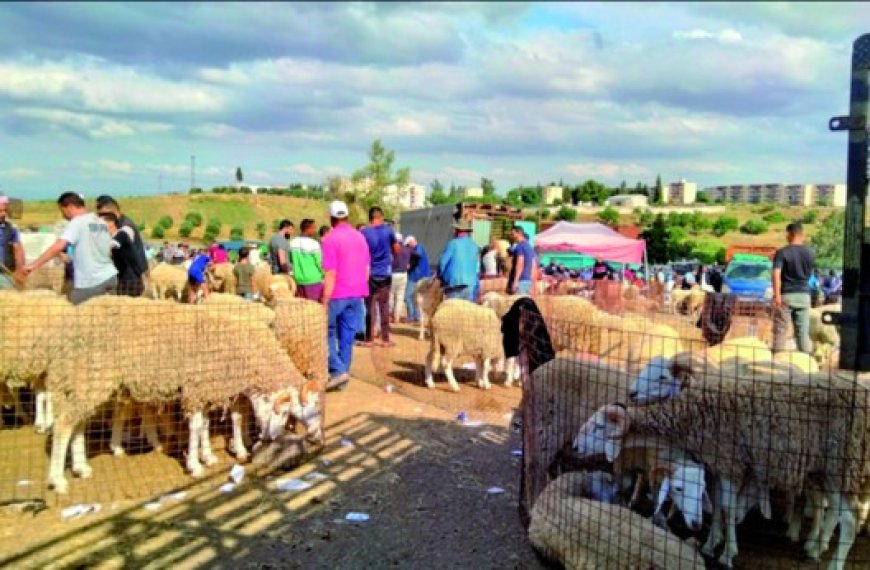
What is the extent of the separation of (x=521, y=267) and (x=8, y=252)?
683 centimetres

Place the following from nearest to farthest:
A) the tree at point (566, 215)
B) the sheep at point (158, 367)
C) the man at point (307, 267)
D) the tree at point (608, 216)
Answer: the sheep at point (158, 367) → the man at point (307, 267) → the tree at point (608, 216) → the tree at point (566, 215)

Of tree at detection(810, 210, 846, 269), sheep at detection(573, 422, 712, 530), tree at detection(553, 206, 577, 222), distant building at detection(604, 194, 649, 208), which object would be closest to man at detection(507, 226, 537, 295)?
sheep at detection(573, 422, 712, 530)

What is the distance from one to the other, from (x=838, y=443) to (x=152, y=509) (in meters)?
4.44

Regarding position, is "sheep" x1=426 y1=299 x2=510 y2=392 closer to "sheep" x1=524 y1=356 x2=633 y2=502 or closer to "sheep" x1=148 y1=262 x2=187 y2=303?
"sheep" x1=524 y1=356 x2=633 y2=502

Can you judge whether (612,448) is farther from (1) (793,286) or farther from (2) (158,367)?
(1) (793,286)

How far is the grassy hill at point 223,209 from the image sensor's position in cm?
7206

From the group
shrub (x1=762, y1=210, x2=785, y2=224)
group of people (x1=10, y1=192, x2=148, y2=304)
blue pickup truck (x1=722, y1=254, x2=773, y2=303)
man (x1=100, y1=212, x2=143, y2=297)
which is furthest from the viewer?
shrub (x1=762, y1=210, x2=785, y2=224)

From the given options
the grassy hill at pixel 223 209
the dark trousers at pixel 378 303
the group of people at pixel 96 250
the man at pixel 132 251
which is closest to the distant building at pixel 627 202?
the grassy hill at pixel 223 209

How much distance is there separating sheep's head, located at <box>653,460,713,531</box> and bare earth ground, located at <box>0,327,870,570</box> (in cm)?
58

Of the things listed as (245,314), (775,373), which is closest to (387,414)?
(245,314)

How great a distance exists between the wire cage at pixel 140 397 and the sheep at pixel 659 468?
2.68 m

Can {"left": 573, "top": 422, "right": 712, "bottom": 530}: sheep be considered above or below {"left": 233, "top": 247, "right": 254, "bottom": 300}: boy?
below

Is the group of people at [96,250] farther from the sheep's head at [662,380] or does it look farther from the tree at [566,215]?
the tree at [566,215]

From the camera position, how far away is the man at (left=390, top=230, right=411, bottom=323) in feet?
47.2
